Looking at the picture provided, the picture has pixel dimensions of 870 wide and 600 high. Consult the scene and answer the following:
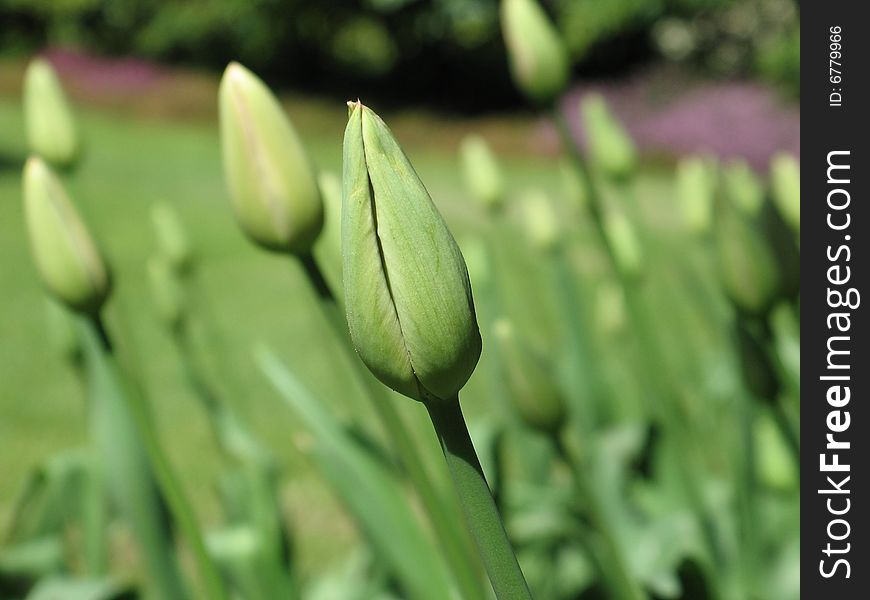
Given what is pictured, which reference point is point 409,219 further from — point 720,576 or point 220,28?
point 220,28

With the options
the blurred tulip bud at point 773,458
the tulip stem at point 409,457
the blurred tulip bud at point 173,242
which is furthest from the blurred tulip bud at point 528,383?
the blurred tulip bud at point 173,242

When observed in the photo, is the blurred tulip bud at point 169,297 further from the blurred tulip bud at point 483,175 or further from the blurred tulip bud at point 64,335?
the blurred tulip bud at point 483,175

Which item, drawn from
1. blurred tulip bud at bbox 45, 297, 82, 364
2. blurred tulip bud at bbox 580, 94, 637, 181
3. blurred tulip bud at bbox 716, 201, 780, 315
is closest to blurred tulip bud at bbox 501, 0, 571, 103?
blurred tulip bud at bbox 580, 94, 637, 181

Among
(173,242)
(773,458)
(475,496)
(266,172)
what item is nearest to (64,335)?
(173,242)

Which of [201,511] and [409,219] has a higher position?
[409,219]

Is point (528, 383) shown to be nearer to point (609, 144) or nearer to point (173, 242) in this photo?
point (609, 144)

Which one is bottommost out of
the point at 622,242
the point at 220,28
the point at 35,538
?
the point at 35,538
